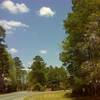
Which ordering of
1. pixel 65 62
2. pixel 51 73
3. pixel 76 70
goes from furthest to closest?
pixel 51 73 < pixel 65 62 < pixel 76 70

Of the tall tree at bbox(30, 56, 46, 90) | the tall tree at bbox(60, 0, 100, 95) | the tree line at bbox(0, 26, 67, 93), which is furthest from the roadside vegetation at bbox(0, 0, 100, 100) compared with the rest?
the tall tree at bbox(30, 56, 46, 90)

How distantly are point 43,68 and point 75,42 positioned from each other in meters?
80.4

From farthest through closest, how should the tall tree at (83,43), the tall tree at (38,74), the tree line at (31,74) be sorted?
the tall tree at (38,74) → the tree line at (31,74) → the tall tree at (83,43)

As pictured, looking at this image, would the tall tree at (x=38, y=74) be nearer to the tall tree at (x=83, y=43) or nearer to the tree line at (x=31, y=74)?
the tree line at (x=31, y=74)

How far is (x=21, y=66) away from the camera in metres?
161

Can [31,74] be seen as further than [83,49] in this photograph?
Yes

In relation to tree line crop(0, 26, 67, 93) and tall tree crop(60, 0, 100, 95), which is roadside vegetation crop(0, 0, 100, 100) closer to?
tall tree crop(60, 0, 100, 95)

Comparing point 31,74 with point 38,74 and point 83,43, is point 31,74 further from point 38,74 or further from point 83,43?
point 83,43

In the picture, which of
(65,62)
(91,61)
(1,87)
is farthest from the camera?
(1,87)

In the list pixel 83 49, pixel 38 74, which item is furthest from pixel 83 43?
pixel 38 74

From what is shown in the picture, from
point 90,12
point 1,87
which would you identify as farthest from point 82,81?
point 1,87

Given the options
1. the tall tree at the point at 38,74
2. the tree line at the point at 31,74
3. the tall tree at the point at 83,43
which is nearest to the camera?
the tall tree at the point at 83,43

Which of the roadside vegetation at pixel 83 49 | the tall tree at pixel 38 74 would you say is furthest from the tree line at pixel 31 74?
the roadside vegetation at pixel 83 49

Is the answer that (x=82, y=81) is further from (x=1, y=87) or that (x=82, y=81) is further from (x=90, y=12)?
(x=1, y=87)
